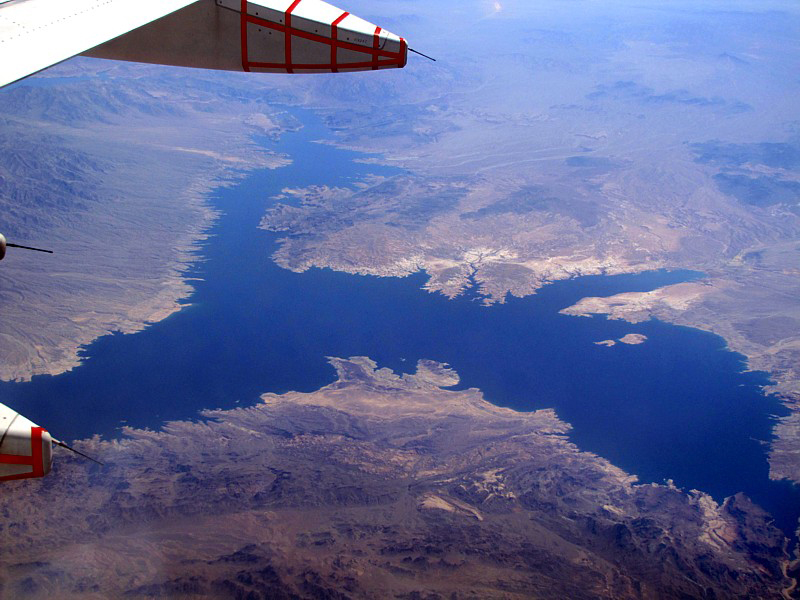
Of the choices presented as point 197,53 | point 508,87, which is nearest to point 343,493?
point 197,53

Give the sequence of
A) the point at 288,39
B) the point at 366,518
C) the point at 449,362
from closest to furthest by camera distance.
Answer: the point at 288,39, the point at 366,518, the point at 449,362

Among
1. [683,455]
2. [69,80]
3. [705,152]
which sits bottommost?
[683,455]

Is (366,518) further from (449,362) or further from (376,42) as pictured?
(376,42)

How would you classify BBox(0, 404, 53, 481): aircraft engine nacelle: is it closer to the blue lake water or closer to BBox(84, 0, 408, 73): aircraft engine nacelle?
BBox(84, 0, 408, 73): aircraft engine nacelle

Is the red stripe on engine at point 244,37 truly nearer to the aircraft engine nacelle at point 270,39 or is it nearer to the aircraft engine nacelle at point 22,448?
the aircraft engine nacelle at point 270,39

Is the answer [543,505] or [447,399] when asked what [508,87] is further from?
[543,505]

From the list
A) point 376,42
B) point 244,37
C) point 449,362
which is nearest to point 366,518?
point 449,362
